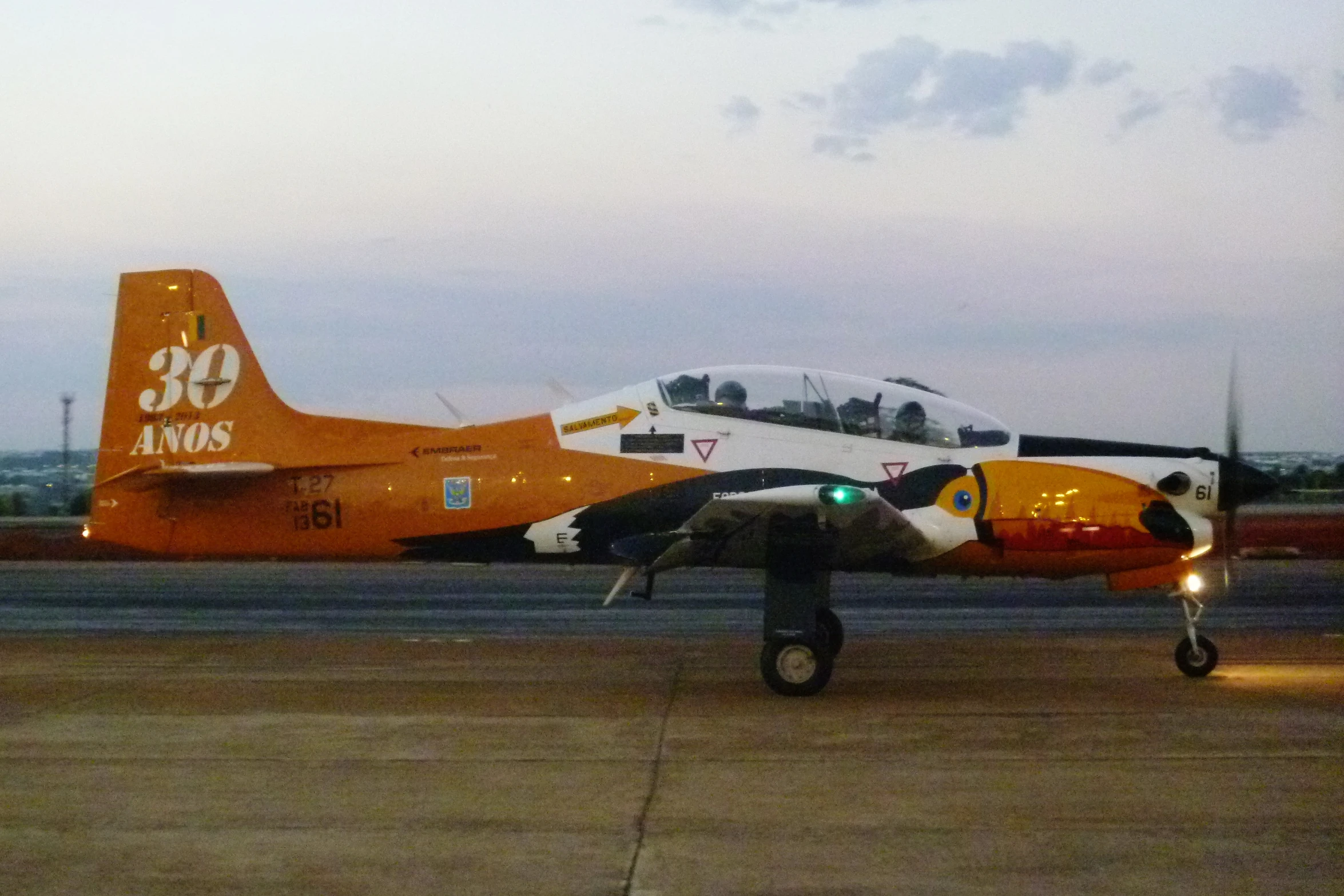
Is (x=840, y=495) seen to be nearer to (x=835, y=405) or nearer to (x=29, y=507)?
(x=835, y=405)

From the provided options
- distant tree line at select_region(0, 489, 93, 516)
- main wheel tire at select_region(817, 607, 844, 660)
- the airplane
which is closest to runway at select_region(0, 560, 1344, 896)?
main wheel tire at select_region(817, 607, 844, 660)

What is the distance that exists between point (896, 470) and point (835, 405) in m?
0.70

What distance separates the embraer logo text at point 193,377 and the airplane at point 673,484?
2 cm

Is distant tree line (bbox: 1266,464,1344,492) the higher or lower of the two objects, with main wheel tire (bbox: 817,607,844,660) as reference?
higher

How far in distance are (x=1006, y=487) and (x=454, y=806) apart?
5073 millimetres

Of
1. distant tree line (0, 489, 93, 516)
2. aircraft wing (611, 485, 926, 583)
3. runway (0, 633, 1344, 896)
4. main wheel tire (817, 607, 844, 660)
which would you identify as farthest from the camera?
distant tree line (0, 489, 93, 516)

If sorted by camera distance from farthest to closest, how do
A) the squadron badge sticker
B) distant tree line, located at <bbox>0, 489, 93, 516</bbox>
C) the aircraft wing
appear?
distant tree line, located at <bbox>0, 489, 93, 516</bbox>, the squadron badge sticker, the aircraft wing

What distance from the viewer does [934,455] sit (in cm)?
981

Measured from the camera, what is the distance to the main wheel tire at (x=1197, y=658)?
975cm

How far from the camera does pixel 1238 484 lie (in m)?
9.58

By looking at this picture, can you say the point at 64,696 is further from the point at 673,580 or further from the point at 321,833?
the point at 673,580

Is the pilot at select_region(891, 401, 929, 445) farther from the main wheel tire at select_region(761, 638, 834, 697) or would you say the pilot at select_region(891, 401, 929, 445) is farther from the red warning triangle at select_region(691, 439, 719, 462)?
the main wheel tire at select_region(761, 638, 834, 697)

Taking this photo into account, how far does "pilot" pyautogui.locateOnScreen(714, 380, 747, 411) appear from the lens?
10.1 meters

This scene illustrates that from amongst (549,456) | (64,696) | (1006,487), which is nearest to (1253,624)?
(1006,487)
